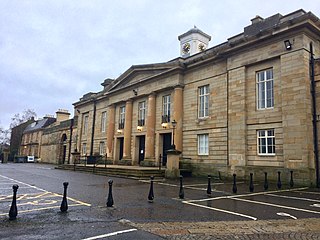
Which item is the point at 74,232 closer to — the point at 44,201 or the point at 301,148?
the point at 44,201

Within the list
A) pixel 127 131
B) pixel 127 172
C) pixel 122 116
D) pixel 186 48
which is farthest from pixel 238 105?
pixel 186 48

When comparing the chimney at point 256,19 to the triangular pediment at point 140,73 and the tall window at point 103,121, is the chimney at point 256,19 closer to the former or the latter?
the triangular pediment at point 140,73

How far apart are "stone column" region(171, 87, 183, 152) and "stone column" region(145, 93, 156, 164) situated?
2906 millimetres

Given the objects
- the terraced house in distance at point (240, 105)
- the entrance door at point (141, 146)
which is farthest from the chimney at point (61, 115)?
the entrance door at point (141, 146)

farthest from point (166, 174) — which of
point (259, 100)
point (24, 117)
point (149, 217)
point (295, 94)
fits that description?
point (24, 117)

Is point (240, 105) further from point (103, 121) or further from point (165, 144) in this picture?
point (103, 121)

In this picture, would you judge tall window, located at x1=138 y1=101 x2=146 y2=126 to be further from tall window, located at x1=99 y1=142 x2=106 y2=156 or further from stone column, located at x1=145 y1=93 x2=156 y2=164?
tall window, located at x1=99 y1=142 x2=106 y2=156

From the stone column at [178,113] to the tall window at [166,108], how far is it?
140cm

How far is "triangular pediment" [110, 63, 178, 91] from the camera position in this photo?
2396 centimetres

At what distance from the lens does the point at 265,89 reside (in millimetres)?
17109

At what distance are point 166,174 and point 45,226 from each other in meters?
13.1

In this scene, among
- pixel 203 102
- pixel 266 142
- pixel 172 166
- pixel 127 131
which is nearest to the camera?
pixel 266 142

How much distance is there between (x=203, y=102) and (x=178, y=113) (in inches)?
87.9

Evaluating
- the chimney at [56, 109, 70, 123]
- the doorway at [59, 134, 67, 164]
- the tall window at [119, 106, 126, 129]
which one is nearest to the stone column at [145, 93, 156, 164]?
the tall window at [119, 106, 126, 129]
